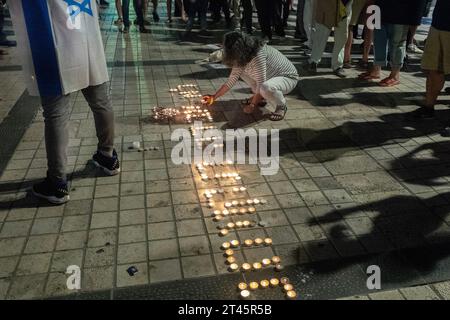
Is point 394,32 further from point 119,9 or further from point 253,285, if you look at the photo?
point 119,9

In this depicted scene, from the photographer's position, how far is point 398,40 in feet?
22.2

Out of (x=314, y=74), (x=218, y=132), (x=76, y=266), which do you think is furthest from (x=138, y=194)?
(x=314, y=74)

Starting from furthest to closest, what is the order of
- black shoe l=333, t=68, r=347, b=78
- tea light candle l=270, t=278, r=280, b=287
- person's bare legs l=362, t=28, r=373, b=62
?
person's bare legs l=362, t=28, r=373, b=62 < black shoe l=333, t=68, r=347, b=78 < tea light candle l=270, t=278, r=280, b=287

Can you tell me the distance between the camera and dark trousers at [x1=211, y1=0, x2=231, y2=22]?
12.5m

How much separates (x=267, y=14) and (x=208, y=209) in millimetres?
7602

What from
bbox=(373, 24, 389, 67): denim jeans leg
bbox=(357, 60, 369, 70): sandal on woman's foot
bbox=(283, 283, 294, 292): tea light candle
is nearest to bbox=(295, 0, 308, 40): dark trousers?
bbox=(357, 60, 369, 70): sandal on woman's foot

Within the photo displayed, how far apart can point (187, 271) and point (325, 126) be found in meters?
3.19

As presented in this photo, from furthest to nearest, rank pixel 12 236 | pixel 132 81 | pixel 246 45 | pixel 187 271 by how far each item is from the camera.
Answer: pixel 132 81 < pixel 246 45 < pixel 12 236 < pixel 187 271

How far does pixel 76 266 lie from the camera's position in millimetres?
2977

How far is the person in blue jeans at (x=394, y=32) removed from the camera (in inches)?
256

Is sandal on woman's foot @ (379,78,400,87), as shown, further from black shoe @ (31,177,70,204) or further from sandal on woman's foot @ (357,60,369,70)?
black shoe @ (31,177,70,204)

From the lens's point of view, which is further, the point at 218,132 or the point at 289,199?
the point at 218,132

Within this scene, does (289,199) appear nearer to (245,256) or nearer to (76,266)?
(245,256)

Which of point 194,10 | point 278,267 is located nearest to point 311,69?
point 194,10
